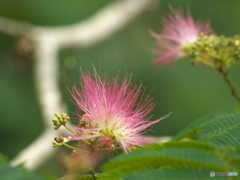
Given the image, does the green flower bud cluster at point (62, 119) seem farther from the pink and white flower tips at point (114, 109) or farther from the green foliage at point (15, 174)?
the green foliage at point (15, 174)

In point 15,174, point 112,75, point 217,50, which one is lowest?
point 15,174

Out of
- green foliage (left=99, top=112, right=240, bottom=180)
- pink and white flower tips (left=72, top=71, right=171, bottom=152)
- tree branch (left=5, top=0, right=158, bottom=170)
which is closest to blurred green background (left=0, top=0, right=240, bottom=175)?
tree branch (left=5, top=0, right=158, bottom=170)

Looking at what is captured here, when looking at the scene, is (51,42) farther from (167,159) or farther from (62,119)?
(167,159)

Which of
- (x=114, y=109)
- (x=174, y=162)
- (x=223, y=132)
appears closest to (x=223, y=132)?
(x=223, y=132)

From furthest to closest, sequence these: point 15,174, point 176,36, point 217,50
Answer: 1. point 176,36
2. point 217,50
3. point 15,174

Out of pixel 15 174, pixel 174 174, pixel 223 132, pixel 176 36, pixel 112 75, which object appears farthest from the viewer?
pixel 112 75

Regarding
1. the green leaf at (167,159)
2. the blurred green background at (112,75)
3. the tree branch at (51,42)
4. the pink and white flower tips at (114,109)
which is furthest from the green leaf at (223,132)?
the blurred green background at (112,75)

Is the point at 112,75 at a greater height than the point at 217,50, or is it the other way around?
the point at 112,75

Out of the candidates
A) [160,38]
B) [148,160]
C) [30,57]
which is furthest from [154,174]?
[30,57]
